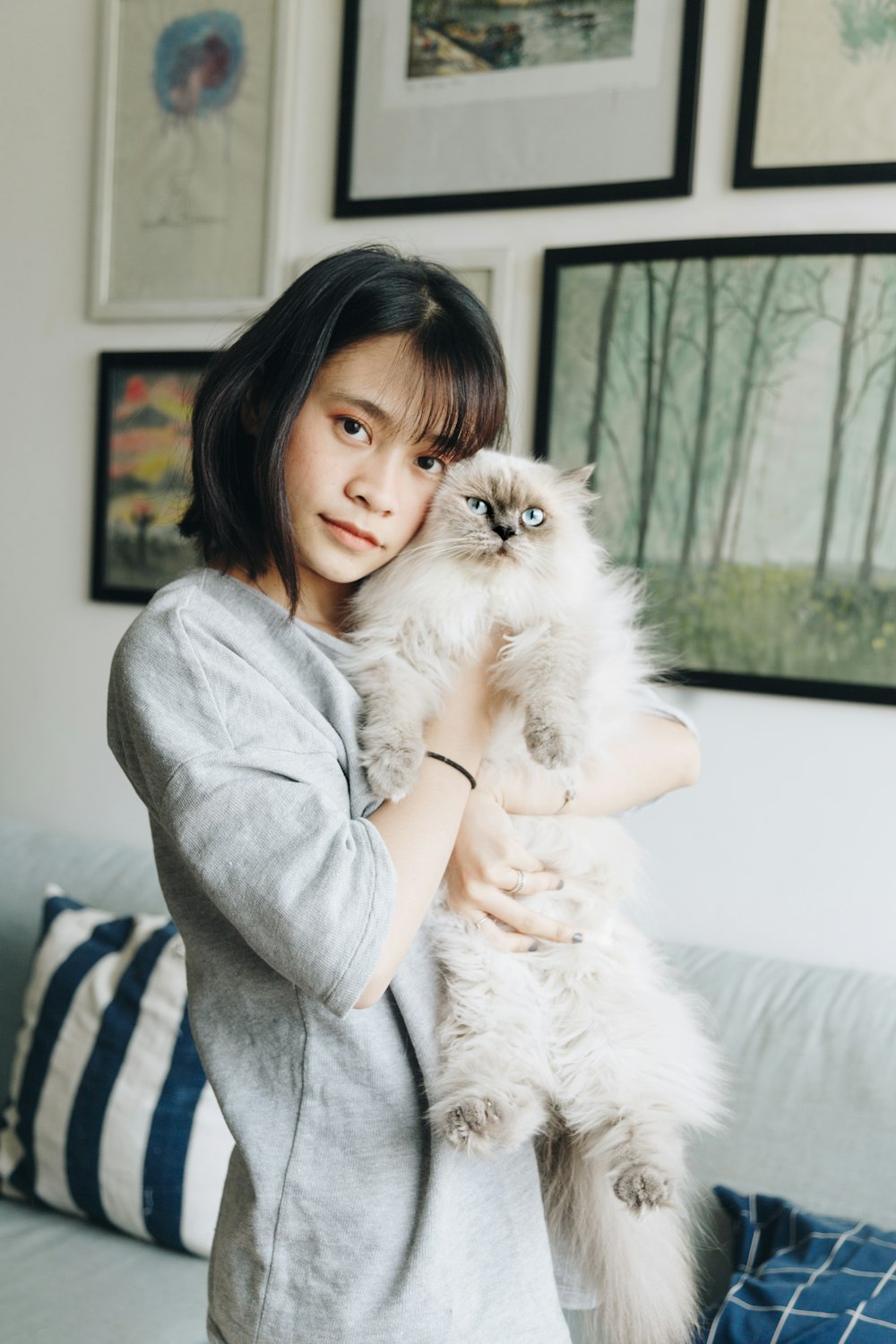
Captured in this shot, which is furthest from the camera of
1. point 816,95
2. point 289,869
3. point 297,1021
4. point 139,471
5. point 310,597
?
point 139,471

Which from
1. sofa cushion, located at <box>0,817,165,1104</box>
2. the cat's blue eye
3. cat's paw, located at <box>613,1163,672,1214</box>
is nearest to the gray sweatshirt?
cat's paw, located at <box>613,1163,672,1214</box>

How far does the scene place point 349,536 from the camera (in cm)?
100

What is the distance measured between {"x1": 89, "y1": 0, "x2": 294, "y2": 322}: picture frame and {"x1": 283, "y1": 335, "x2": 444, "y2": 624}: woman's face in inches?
55.5

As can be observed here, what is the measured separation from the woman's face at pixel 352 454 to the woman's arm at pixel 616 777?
28cm

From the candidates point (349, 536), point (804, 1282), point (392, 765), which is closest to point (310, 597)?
point (349, 536)

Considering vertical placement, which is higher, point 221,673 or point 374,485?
point 374,485

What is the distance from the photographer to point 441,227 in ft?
6.97

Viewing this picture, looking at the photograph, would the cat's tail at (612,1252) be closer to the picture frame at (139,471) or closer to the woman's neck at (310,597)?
the woman's neck at (310,597)

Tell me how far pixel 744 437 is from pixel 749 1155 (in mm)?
1186

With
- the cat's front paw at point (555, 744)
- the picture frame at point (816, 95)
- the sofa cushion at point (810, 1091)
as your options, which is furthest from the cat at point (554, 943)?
the picture frame at point (816, 95)

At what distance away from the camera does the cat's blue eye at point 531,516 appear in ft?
3.85

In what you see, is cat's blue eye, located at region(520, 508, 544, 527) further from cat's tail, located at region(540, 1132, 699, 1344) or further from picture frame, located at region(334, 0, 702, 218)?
picture frame, located at region(334, 0, 702, 218)

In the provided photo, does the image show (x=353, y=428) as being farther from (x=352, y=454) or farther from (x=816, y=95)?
(x=816, y=95)

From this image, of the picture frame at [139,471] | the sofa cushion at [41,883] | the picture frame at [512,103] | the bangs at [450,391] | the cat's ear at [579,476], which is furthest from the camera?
the picture frame at [139,471]
